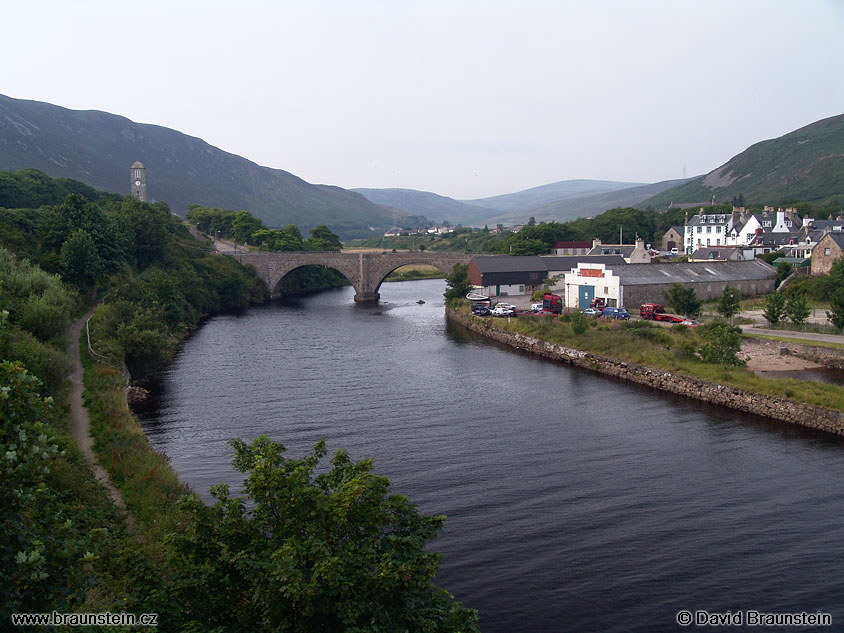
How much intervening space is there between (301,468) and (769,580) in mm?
10666

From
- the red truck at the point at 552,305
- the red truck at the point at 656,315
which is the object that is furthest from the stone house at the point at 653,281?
the red truck at the point at 656,315

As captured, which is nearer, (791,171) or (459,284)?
(459,284)

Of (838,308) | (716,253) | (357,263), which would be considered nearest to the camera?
(838,308)

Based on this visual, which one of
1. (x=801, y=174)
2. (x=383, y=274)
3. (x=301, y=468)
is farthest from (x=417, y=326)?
(x=801, y=174)

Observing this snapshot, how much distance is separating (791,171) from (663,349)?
158232 mm

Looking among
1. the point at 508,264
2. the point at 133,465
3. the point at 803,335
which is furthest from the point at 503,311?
the point at 133,465

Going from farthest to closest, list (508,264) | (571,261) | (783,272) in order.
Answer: (571,261)
(508,264)
(783,272)

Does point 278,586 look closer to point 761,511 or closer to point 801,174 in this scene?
point 761,511

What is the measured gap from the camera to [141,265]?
53781 mm

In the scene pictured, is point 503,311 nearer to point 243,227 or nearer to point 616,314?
point 616,314

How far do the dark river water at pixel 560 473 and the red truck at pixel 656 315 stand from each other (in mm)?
8362

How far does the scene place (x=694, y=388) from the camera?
2742 cm

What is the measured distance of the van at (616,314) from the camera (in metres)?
39.3

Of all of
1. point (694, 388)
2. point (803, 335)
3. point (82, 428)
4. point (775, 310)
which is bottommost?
point (694, 388)
